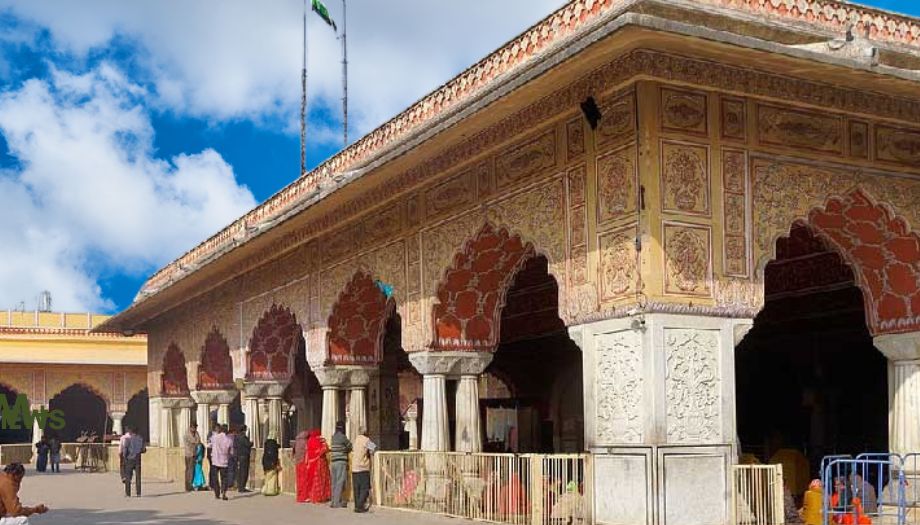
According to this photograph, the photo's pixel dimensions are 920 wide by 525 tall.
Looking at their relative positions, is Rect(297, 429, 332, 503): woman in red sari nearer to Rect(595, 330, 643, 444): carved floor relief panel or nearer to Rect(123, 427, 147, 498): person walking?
Rect(123, 427, 147, 498): person walking

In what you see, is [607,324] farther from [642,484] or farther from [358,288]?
[358,288]

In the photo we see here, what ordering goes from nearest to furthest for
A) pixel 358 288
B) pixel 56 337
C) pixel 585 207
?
1. pixel 585 207
2. pixel 358 288
3. pixel 56 337

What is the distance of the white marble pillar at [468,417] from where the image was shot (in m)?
12.1

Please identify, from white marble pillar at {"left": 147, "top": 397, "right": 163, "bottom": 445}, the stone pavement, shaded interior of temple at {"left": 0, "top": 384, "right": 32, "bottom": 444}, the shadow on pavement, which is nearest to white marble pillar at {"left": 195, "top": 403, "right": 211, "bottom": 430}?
the stone pavement

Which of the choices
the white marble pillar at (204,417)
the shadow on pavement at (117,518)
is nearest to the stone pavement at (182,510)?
the shadow on pavement at (117,518)

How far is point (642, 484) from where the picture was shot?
28.5ft

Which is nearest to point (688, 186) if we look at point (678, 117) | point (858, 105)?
point (678, 117)

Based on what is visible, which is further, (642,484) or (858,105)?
(858,105)

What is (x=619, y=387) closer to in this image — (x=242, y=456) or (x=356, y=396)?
(x=356, y=396)

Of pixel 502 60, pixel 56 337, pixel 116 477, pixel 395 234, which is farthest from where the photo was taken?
pixel 56 337

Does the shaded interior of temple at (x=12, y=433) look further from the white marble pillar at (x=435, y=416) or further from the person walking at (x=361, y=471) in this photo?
the white marble pillar at (x=435, y=416)

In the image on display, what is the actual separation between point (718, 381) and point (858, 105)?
2.75 metres

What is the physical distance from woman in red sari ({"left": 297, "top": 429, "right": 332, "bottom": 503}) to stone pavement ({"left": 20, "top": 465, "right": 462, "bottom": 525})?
0.23m

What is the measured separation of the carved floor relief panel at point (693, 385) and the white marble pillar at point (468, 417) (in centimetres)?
362
